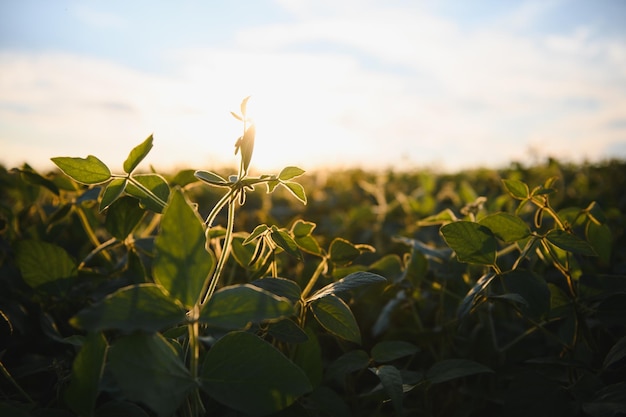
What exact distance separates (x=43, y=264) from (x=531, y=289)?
41.0 inches

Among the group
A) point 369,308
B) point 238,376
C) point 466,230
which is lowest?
point 369,308

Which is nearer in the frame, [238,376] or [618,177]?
[238,376]

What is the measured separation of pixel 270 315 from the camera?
59 cm

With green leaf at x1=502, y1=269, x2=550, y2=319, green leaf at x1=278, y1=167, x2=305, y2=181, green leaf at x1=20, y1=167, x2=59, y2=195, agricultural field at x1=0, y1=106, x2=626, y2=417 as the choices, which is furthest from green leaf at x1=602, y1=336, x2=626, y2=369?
green leaf at x1=20, y1=167, x2=59, y2=195

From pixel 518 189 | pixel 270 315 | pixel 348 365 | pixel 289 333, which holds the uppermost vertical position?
pixel 518 189

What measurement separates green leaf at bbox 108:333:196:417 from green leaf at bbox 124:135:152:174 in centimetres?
39

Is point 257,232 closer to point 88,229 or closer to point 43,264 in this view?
point 43,264

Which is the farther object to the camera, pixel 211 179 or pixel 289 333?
pixel 289 333

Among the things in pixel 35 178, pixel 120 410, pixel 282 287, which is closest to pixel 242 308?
pixel 282 287

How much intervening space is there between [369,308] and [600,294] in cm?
79

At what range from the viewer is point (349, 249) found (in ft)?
3.75

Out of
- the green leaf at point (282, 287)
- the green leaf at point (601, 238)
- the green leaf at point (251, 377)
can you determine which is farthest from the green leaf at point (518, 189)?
the green leaf at point (251, 377)

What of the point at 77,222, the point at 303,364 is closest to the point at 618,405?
the point at 303,364

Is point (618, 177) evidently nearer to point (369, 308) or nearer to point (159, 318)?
point (369, 308)
